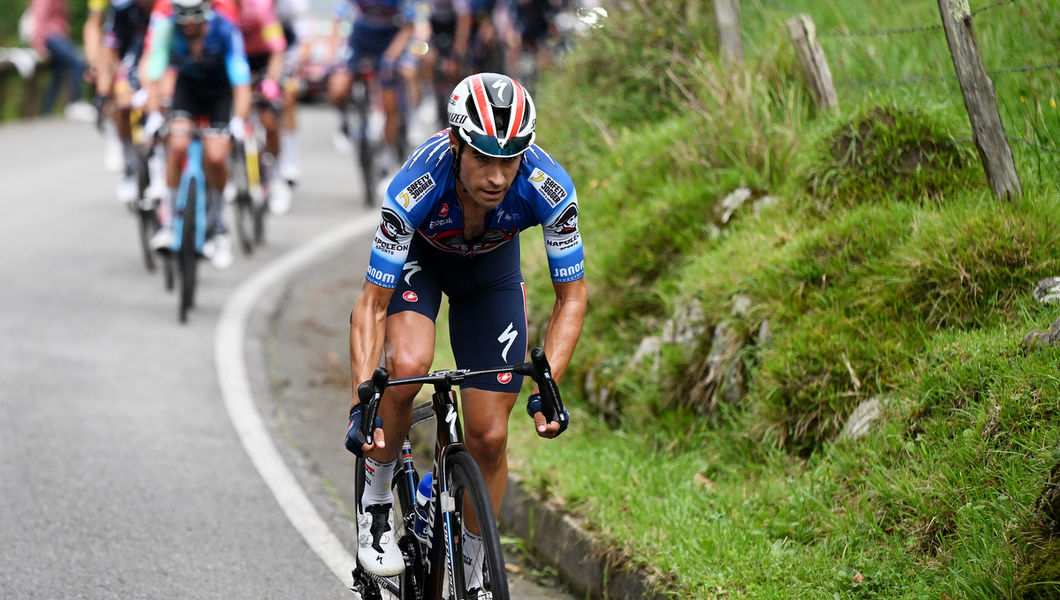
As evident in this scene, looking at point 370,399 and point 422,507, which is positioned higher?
point 370,399

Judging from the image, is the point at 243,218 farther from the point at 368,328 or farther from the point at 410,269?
the point at 368,328

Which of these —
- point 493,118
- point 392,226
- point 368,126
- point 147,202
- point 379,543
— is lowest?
point 368,126

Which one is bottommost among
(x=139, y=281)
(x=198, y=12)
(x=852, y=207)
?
(x=139, y=281)

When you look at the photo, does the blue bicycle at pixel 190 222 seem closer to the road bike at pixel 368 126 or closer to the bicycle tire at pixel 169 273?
the bicycle tire at pixel 169 273

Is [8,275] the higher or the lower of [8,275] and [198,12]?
the lower

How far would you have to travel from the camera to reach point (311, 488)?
254 inches

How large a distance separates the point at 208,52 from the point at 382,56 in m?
5.69

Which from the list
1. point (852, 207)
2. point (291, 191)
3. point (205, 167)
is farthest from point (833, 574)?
point (291, 191)

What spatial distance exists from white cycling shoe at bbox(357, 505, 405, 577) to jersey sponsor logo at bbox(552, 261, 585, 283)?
3.62ft

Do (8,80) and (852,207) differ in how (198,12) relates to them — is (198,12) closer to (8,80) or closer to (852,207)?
(852,207)

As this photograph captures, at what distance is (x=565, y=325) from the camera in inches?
173

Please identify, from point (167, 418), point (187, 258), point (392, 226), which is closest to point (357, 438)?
point (392, 226)

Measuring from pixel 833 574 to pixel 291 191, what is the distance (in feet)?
41.4

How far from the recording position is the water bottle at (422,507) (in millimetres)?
4465
